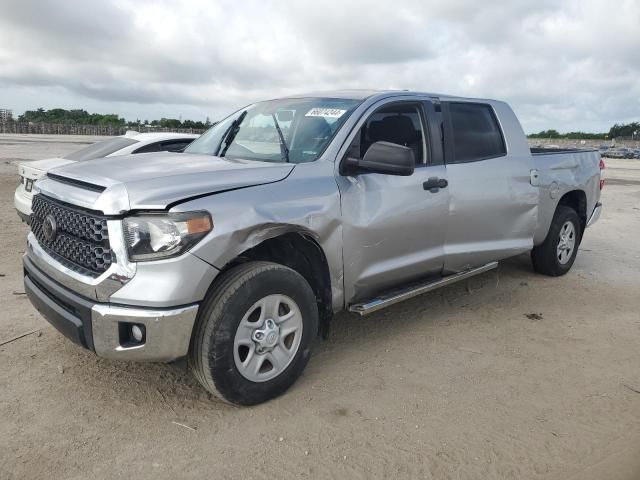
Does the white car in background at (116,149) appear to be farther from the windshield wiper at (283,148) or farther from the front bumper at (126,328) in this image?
the front bumper at (126,328)

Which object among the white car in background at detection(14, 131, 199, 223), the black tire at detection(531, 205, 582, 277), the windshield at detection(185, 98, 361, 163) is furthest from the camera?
the white car in background at detection(14, 131, 199, 223)

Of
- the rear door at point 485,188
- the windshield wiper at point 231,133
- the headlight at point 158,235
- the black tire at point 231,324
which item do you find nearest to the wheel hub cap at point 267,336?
the black tire at point 231,324

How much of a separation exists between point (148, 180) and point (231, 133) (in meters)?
1.56

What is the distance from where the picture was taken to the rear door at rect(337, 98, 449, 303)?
3.63 meters

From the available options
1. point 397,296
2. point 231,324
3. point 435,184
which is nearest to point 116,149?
point 435,184

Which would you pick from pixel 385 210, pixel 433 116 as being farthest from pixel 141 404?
pixel 433 116

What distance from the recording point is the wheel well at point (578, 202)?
20.1 ft

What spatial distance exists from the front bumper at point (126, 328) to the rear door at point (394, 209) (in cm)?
123

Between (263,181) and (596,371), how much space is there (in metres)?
2.67

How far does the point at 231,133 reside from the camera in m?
4.37

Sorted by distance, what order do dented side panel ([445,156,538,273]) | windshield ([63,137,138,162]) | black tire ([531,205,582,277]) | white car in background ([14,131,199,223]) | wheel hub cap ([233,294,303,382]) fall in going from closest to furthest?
wheel hub cap ([233,294,303,382])
dented side panel ([445,156,538,273])
black tire ([531,205,582,277])
white car in background ([14,131,199,223])
windshield ([63,137,138,162])

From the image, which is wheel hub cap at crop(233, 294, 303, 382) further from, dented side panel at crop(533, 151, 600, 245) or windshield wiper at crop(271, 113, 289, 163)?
dented side panel at crop(533, 151, 600, 245)

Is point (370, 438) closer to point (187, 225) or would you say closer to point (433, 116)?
point (187, 225)

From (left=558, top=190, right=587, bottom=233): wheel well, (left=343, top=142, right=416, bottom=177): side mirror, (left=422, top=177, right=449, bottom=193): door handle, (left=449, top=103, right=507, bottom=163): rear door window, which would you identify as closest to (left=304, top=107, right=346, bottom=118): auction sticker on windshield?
(left=343, top=142, right=416, bottom=177): side mirror
